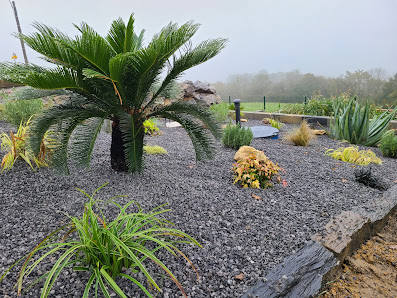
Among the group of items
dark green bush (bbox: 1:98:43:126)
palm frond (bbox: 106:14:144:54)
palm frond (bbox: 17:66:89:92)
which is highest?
palm frond (bbox: 106:14:144:54)

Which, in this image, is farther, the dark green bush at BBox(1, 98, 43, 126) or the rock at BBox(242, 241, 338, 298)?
the dark green bush at BBox(1, 98, 43, 126)

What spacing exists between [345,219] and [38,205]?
8.84ft

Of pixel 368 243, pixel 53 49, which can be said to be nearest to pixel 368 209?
pixel 368 243

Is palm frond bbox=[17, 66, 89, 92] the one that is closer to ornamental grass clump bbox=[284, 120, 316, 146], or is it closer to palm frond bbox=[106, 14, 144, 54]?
palm frond bbox=[106, 14, 144, 54]

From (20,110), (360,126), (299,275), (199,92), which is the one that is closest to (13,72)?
(299,275)

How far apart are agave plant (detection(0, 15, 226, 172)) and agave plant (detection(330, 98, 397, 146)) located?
3.71 metres

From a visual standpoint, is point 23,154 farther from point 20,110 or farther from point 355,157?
point 355,157

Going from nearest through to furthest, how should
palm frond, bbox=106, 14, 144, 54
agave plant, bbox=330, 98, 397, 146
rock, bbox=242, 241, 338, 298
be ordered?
rock, bbox=242, 241, 338, 298 < palm frond, bbox=106, 14, 144, 54 < agave plant, bbox=330, 98, 397, 146

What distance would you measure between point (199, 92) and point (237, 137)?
211 inches

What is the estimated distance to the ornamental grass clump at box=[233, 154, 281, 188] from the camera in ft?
9.84

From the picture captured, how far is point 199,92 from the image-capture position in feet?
31.7

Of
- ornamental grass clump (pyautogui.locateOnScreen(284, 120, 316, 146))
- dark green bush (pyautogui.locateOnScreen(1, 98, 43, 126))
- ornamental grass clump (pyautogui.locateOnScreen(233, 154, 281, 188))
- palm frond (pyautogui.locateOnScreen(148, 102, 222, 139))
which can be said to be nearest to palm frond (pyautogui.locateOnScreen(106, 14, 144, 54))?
palm frond (pyautogui.locateOnScreen(148, 102, 222, 139))

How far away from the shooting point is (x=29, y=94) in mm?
3031

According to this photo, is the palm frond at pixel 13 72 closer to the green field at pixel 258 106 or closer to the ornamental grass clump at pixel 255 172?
the ornamental grass clump at pixel 255 172
